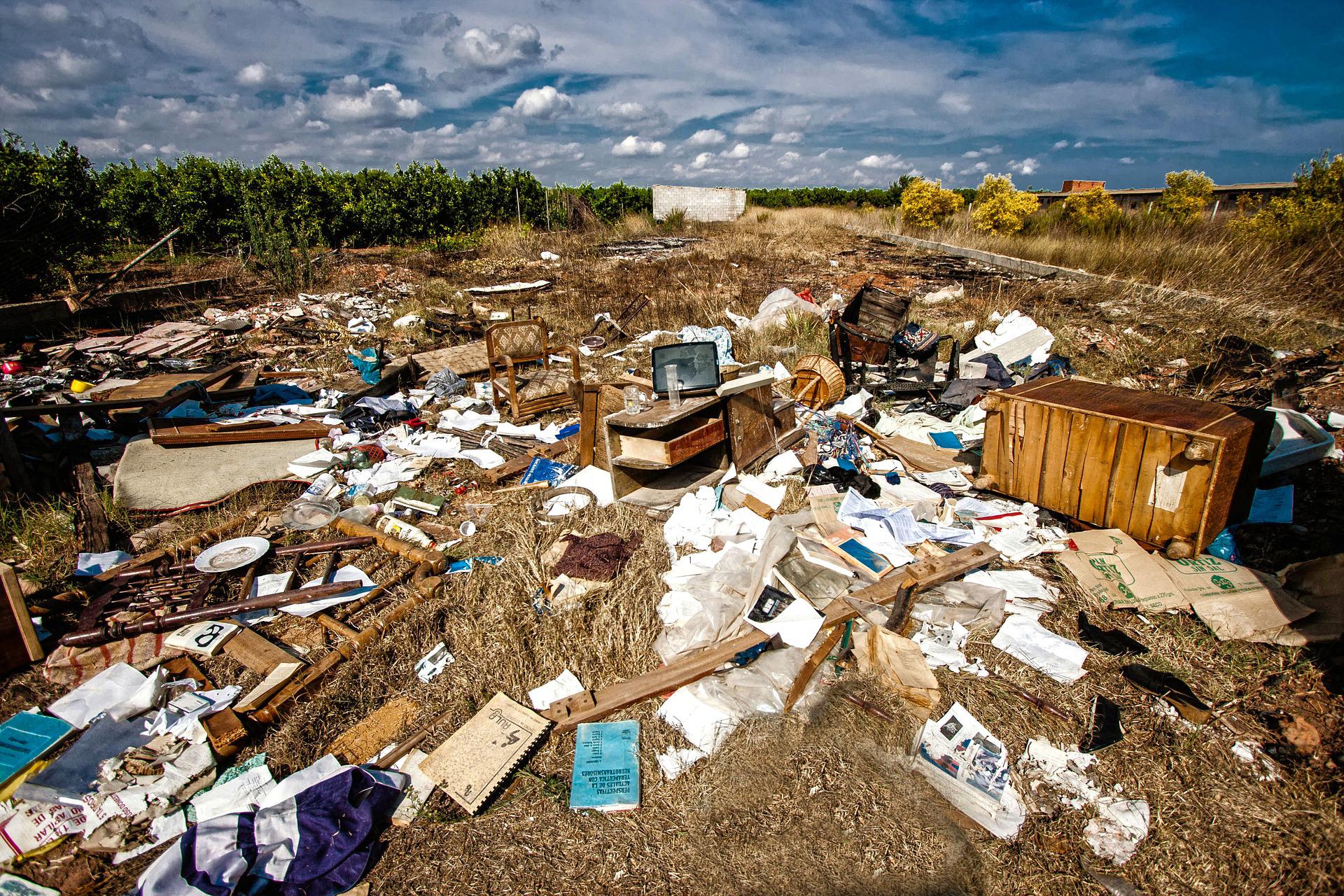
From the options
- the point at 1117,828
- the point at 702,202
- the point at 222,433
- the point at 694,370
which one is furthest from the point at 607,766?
the point at 702,202

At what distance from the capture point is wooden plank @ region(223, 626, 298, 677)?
2832mm

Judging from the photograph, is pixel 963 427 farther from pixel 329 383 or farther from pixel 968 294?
pixel 329 383

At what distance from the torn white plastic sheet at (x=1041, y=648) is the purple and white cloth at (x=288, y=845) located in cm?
291

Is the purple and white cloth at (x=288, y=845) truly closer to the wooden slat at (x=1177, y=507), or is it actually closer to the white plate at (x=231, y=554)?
the white plate at (x=231, y=554)

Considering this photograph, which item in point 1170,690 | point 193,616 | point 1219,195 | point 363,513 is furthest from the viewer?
point 1219,195

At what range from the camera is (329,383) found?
6.71m

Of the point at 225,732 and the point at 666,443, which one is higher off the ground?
the point at 666,443

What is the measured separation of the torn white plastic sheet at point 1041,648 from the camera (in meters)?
2.64

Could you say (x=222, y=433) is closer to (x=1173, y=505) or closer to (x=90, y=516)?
(x=90, y=516)

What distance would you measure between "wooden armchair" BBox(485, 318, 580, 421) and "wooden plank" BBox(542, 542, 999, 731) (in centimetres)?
363

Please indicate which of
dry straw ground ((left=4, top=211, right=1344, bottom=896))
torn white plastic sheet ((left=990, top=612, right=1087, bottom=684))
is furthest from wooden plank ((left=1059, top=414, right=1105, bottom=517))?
torn white plastic sheet ((left=990, top=612, right=1087, bottom=684))

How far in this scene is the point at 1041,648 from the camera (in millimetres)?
2756

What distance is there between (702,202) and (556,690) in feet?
90.2

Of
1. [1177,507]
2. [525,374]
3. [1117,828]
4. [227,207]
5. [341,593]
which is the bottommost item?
[1117,828]
